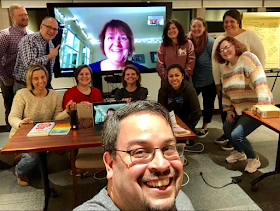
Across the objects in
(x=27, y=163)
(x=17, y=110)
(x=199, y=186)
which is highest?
(x=17, y=110)

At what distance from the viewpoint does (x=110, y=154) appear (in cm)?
78

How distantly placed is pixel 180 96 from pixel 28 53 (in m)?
1.73

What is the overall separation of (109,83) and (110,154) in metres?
3.28

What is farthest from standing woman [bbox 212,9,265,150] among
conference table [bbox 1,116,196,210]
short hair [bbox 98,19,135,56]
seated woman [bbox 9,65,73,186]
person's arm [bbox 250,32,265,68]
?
seated woman [bbox 9,65,73,186]

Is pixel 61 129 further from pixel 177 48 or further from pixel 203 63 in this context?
pixel 203 63

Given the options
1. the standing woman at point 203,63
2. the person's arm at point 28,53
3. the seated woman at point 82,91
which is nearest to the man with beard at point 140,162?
the seated woman at point 82,91

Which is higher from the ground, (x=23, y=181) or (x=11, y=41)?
(x=11, y=41)

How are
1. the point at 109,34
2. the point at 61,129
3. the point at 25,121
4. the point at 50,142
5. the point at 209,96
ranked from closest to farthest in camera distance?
the point at 50,142 < the point at 61,129 < the point at 25,121 < the point at 209,96 < the point at 109,34

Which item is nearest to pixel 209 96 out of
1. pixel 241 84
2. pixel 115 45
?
pixel 241 84

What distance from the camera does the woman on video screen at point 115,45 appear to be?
11.5ft

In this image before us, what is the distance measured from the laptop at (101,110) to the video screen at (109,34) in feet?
6.03

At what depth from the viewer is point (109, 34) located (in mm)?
3527

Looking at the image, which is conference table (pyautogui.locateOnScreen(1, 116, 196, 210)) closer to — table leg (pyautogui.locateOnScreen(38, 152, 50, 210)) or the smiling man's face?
table leg (pyautogui.locateOnScreen(38, 152, 50, 210))

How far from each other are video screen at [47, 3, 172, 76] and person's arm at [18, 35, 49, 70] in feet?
2.48
